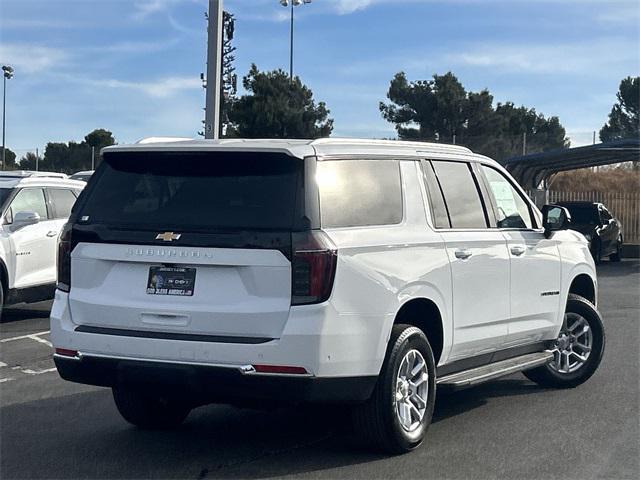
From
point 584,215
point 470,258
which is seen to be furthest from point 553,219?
point 584,215

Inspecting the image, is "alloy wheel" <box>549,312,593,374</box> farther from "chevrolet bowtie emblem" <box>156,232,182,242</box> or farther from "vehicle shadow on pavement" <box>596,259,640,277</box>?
"vehicle shadow on pavement" <box>596,259,640,277</box>

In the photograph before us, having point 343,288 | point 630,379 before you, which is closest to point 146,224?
point 343,288

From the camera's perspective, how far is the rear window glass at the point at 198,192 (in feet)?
18.9

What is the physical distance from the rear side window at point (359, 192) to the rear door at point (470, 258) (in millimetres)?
461

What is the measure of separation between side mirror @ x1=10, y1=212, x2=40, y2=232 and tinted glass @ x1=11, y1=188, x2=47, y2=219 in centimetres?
17

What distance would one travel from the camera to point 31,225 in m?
12.6

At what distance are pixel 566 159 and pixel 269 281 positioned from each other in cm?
2264

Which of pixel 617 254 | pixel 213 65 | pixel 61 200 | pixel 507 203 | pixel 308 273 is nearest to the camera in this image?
pixel 308 273

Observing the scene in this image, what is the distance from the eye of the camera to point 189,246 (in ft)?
18.9

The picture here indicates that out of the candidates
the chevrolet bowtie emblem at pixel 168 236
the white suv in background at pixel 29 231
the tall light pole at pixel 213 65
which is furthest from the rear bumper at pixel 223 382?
the tall light pole at pixel 213 65

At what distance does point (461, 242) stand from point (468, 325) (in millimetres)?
587

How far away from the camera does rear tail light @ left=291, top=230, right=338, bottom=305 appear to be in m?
5.57

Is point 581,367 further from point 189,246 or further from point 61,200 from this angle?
point 61,200

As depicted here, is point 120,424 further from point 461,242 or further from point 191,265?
point 461,242
